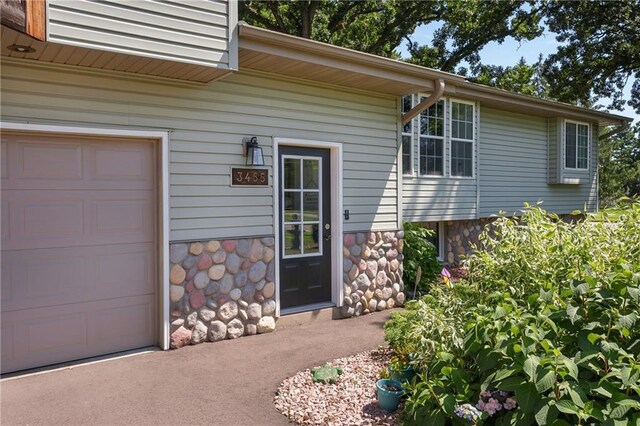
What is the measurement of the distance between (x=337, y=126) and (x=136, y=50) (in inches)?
95.6

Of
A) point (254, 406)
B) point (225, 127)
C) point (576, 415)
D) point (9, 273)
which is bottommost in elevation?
point (254, 406)

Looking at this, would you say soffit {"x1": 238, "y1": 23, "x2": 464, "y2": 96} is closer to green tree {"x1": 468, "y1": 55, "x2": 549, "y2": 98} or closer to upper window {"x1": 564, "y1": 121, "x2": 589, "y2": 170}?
upper window {"x1": 564, "y1": 121, "x2": 589, "y2": 170}

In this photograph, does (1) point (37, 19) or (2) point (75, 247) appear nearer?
(1) point (37, 19)

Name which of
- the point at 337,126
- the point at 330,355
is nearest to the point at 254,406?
Result: the point at 330,355

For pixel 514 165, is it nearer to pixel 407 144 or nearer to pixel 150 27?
pixel 407 144

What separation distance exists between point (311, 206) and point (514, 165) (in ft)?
19.1

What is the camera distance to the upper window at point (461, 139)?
820cm

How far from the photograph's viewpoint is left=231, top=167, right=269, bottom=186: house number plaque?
180 inches

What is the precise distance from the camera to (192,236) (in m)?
4.31

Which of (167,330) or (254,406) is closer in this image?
(254,406)

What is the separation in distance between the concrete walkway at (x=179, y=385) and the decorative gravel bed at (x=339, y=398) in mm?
84

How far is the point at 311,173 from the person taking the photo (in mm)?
5227

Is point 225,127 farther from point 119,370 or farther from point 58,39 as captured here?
point 119,370

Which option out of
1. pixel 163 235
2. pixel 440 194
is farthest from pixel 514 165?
pixel 163 235
